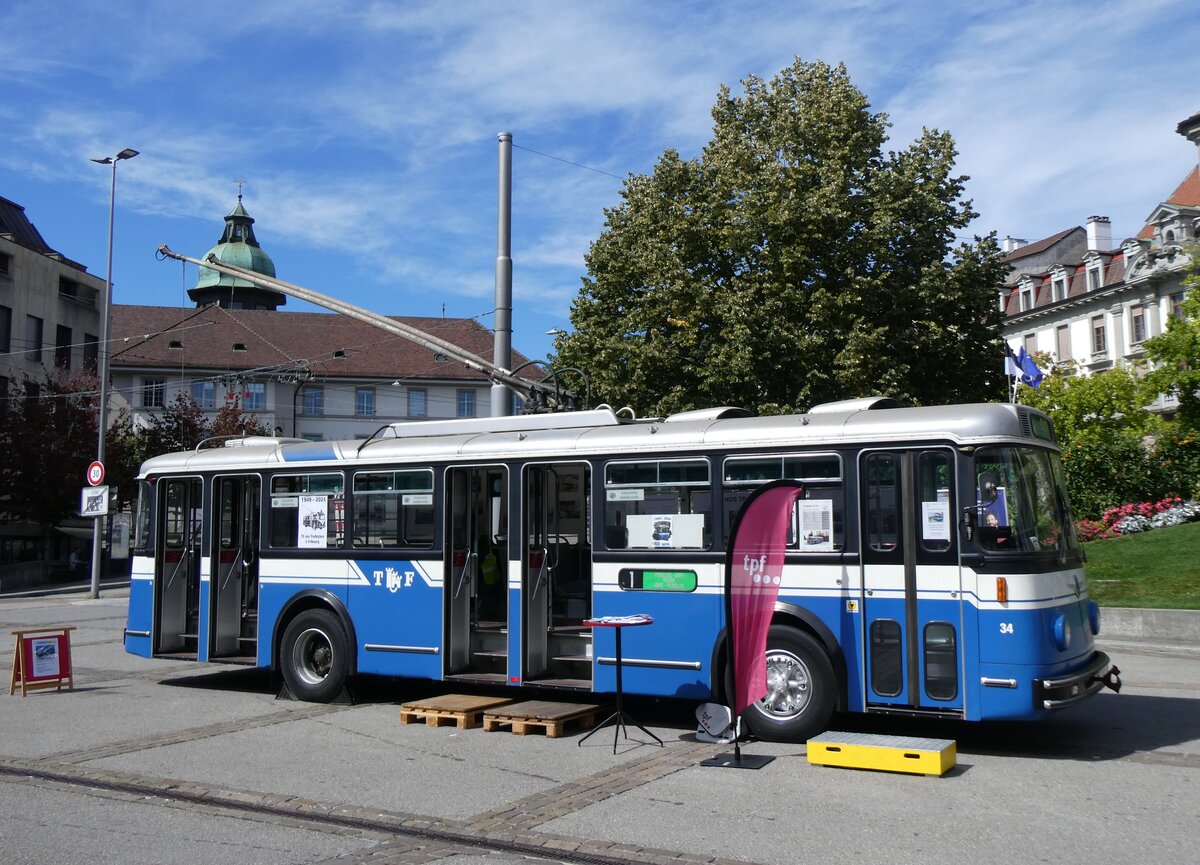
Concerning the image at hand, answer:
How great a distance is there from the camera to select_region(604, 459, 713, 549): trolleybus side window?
10.5 metres

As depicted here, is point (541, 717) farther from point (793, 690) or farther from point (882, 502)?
point (882, 502)

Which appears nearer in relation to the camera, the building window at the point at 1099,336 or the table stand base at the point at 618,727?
the table stand base at the point at 618,727

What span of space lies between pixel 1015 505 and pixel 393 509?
649cm

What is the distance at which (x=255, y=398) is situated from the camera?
7194 centimetres

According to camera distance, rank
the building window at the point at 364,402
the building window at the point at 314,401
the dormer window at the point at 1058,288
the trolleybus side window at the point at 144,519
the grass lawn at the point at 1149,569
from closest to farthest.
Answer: the trolleybus side window at the point at 144,519 → the grass lawn at the point at 1149,569 → the dormer window at the point at 1058,288 → the building window at the point at 314,401 → the building window at the point at 364,402

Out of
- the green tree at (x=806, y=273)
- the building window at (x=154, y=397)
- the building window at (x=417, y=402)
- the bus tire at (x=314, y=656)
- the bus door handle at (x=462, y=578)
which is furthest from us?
the building window at (x=417, y=402)

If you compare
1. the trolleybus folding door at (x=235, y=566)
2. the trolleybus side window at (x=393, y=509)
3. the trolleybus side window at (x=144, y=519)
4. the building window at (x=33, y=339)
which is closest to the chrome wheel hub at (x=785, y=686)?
the trolleybus side window at (x=393, y=509)

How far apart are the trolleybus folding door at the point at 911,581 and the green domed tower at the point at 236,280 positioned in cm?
8102

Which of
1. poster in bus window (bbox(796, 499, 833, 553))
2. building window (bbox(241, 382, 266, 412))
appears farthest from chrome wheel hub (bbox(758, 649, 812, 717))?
building window (bbox(241, 382, 266, 412))

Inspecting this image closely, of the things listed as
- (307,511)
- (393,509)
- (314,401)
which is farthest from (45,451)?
(393,509)

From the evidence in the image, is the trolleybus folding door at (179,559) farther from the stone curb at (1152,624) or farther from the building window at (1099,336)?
the building window at (1099,336)

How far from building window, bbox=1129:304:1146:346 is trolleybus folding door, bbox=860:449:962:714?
2195 inches

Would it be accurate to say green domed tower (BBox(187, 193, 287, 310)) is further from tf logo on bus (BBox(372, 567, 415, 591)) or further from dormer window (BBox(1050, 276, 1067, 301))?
tf logo on bus (BBox(372, 567, 415, 591))

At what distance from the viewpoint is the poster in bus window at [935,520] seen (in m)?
9.22
